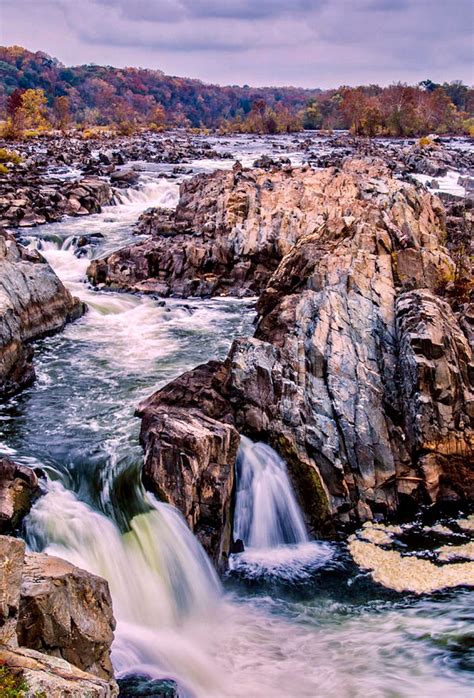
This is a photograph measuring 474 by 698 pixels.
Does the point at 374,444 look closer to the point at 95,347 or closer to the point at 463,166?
the point at 95,347

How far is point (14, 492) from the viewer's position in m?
10.8

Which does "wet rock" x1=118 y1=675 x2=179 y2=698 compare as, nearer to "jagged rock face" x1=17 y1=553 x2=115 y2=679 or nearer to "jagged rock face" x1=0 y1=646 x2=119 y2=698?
"jagged rock face" x1=17 y1=553 x2=115 y2=679

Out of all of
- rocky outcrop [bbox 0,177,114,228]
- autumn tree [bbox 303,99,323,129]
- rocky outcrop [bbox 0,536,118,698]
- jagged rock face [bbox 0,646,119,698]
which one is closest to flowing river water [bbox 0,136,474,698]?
rocky outcrop [bbox 0,536,118,698]

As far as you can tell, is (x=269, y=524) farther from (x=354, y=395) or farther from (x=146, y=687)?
(x=146, y=687)

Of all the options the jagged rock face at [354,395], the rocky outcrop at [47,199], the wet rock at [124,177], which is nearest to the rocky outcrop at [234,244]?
the rocky outcrop at [47,199]

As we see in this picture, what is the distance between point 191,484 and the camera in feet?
37.4

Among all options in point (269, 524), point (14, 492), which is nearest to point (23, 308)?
point (14, 492)

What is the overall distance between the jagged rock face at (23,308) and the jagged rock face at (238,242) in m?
4.17

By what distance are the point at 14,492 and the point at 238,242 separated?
57.0 ft

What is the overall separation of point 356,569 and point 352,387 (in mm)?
4124

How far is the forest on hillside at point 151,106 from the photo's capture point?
9769cm

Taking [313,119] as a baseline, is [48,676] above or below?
below

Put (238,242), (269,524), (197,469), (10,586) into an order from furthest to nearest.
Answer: (238,242), (269,524), (197,469), (10,586)

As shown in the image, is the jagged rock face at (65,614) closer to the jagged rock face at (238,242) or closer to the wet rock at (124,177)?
the jagged rock face at (238,242)
